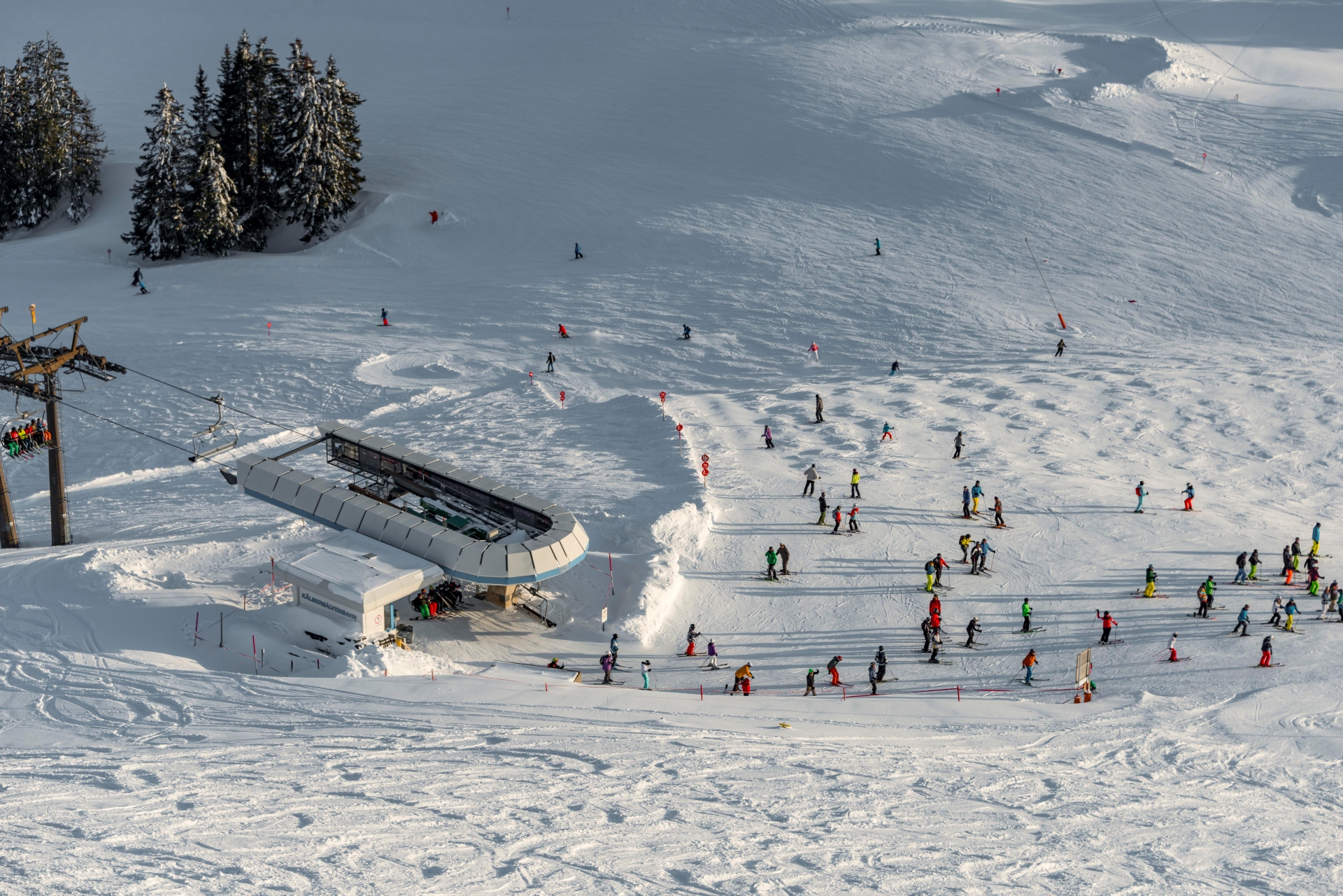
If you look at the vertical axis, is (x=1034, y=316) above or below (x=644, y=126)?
below

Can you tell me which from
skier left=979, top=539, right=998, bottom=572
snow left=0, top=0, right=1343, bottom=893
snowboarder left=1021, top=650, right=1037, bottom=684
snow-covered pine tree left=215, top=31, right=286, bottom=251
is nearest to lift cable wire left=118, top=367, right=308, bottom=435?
snow left=0, top=0, right=1343, bottom=893

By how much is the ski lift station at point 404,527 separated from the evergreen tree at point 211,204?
2701 cm

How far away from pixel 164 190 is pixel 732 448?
30.4m

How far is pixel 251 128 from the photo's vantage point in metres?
54.1

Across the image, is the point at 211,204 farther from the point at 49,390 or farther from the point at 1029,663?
the point at 1029,663

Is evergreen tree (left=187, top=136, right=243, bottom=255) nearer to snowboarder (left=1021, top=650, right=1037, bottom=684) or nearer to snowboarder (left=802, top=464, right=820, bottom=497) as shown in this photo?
snowboarder (left=802, top=464, right=820, bottom=497)

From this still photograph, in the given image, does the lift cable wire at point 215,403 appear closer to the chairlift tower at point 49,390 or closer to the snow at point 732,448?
the snow at point 732,448

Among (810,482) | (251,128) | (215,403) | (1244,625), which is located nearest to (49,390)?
(215,403)

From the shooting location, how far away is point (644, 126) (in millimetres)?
59938

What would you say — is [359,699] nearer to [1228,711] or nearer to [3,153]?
[1228,711]

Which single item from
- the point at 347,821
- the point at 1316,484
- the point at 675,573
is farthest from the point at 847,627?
the point at 1316,484

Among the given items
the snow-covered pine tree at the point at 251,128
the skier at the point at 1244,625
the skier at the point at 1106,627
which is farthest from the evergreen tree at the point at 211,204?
the skier at the point at 1244,625

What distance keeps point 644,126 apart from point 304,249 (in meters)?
17.5

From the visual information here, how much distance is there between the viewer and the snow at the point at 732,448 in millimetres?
17359
